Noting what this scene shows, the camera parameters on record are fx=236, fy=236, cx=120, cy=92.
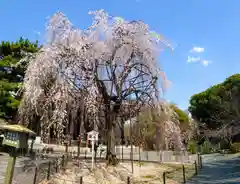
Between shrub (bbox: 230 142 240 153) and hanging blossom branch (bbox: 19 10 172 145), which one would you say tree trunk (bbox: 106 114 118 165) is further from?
shrub (bbox: 230 142 240 153)

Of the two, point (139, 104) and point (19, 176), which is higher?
point (139, 104)

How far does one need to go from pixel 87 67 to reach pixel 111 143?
3787 millimetres

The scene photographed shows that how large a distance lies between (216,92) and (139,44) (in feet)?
88.8

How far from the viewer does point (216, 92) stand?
112 feet

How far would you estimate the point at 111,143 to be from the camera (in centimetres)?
1132

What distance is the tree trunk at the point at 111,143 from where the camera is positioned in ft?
36.4

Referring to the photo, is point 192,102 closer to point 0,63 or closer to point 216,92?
point 216,92

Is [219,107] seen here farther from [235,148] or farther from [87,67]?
[87,67]

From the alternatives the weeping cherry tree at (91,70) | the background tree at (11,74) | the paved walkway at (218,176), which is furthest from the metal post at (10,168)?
the background tree at (11,74)

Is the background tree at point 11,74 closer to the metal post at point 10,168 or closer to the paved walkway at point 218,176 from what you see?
the metal post at point 10,168

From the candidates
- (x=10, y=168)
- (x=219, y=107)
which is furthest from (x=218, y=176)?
(x=219, y=107)

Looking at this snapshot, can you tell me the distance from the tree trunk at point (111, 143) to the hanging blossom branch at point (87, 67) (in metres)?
0.58

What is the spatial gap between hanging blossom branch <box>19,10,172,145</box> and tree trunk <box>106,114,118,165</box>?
22.7 inches

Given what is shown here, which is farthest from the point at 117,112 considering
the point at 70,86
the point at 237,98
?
the point at 237,98
